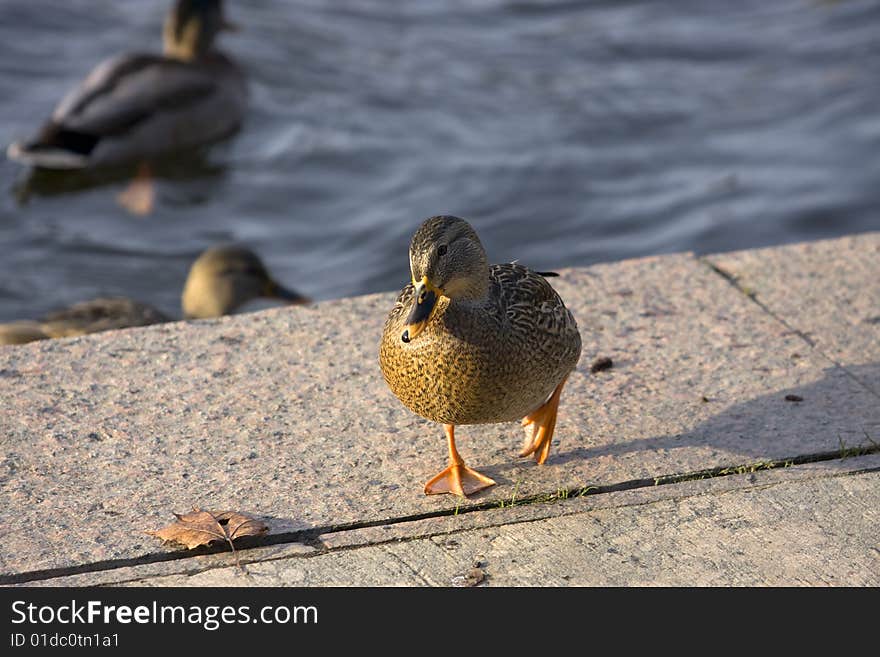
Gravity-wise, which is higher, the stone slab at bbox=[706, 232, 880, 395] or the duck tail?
the stone slab at bbox=[706, 232, 880, 395]

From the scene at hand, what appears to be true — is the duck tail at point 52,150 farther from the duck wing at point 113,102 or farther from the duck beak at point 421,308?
the duck beak at point 421,308

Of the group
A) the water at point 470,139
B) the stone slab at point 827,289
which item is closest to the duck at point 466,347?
the stone slab at point 827,289

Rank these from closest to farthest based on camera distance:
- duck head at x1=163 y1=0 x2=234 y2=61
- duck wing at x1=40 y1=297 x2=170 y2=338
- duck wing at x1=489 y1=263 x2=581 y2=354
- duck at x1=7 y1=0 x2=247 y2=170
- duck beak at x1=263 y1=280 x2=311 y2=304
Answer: duck wing at x1=489 y1=263 x2=581 y2=354, duck wing at x1=40 y1=297 x2=170 y2=338, duck beak at x1=263 y1=280 x2=311 y2=304, duck at x1=7 y1=0 x2=247 y2=170, duck head at x1=163 y1=0 x2=234 y2=61

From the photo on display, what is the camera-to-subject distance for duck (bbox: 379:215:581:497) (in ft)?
11.9

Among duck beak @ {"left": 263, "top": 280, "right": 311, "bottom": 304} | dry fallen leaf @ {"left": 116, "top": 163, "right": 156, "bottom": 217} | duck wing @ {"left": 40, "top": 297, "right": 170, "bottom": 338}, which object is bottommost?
dry fallen leaf @ {"left": 116, "top": 163, "right": 156, "bottom": 217}

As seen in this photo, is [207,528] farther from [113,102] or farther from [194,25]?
[194,25]

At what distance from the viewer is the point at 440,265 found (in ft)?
11.8

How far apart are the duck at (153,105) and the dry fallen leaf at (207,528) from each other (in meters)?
7.14

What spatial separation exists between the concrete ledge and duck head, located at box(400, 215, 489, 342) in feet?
1.95

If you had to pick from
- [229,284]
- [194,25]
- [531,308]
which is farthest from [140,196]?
[531,308]

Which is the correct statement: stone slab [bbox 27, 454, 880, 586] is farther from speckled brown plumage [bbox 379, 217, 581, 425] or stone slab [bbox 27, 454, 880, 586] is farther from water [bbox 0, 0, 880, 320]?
water [bbox 0, 0, 880, 320]

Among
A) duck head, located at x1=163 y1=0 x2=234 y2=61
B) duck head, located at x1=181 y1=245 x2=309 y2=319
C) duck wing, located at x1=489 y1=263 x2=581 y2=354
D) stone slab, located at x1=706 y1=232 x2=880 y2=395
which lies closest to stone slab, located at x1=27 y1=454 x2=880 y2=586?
duck wing, located at x1=489 y1=263 x2=581 y2=354

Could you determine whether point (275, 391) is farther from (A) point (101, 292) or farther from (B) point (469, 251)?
(A) point (101, 292)
